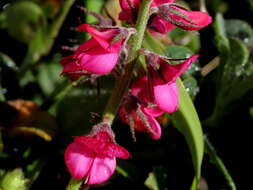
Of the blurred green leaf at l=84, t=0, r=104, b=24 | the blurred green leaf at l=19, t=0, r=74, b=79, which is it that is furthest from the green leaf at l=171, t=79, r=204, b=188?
the blurred green leaf at l=19, t=0, r=74, b=79

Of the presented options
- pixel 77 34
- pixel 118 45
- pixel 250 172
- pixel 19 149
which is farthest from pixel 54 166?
pixel 118 45

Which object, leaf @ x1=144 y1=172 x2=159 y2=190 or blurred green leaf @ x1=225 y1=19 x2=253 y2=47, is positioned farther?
blurred green leaf @ x1=225 y1=19 x2=253 y2=47

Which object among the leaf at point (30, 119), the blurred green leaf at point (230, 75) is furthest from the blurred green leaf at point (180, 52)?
the leaf at point (30, 119)

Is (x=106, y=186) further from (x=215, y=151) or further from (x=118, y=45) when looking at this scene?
(x=118, y=45)

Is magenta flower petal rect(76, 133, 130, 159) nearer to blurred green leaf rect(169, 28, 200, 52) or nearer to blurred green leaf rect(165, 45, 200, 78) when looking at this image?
blurred green leaf rect(165, 45, 200, 78)

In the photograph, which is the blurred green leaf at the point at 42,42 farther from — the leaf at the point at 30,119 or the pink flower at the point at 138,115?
the pink flower at the point at 138,115

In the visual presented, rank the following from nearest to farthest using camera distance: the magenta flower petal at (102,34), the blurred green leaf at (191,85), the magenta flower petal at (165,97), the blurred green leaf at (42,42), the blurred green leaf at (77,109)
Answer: the magenta flower petal at (102,34) < the magenta flower petal at (165,97) < the blurred green leaf at (191,85) < the blurred green leaf at (77,109) < the blurred green leaf at (42,42)

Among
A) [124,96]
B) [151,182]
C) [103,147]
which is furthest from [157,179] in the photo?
[103,147]
